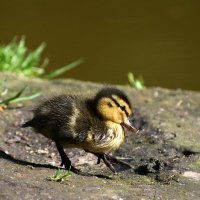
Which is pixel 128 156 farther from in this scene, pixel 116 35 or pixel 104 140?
pixel 116 35

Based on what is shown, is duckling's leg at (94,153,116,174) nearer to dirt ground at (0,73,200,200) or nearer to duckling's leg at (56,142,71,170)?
dirt ground at (0,73,200,200)

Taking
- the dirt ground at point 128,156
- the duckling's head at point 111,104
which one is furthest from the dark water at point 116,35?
the duckling's head at point 111,104

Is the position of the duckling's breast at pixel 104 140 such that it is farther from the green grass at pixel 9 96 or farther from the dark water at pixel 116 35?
the dark water at pixel 116 35

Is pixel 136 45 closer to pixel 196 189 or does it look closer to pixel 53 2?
pixel 53 2

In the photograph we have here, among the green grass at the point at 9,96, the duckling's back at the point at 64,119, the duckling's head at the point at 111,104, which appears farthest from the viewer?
the green grass at the point at 9,96

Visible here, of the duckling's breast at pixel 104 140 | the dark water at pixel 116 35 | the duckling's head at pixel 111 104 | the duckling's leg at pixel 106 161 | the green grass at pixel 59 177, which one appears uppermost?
the dark water at pixel 116 35

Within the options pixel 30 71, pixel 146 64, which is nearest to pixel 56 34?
pixel 146 64

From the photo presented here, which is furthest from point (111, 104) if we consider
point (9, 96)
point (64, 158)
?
point (9, 96)
